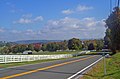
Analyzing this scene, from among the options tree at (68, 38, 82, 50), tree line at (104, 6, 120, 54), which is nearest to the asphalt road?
tree line at (104, 6, 120, 54)

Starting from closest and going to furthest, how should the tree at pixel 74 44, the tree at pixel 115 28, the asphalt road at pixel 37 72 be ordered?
the asphalt road at pixel 37 72 → the tree at pixel 115 28 → the tree at pixel 74 44

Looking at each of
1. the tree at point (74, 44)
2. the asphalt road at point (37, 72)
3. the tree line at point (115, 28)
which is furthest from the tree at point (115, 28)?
the tree at point (74, 44)

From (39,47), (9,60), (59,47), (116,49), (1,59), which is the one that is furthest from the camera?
(59,47)

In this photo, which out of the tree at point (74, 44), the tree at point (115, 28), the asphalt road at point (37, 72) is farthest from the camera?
the tree at point (74, 44)

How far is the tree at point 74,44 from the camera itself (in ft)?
596

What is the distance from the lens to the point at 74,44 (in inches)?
7165

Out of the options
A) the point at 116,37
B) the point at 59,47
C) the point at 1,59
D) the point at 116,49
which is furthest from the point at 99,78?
the point at 59,47

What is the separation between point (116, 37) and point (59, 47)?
376 ft

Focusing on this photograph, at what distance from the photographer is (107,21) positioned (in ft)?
278

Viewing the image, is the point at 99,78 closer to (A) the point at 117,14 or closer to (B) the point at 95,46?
(A) the point at 117,14

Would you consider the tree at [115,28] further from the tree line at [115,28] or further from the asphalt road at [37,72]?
the asphalt road at [37,72]

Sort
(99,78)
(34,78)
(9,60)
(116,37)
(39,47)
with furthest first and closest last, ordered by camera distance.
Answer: (39,47)
(116,37)
(9,60)
(99,78)
(34,78)

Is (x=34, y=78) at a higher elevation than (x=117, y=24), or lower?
lower

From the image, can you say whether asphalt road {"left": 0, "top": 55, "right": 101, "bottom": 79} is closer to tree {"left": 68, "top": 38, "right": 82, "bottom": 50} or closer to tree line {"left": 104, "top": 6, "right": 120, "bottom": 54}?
tree line {"left": 104, "top": 6, "right": 120, "bottom": 54}
